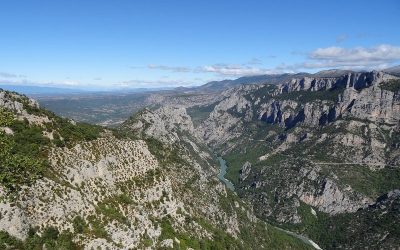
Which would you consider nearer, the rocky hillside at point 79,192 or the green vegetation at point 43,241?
the green vegetation at point 43,241

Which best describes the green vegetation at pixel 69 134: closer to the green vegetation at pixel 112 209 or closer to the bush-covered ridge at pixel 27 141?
the bush-covered ridge at pixel 27 141

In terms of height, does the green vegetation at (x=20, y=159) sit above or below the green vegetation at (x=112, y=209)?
above

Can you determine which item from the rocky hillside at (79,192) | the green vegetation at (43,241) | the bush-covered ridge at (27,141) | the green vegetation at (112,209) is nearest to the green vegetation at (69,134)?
the bush-covered ridge at (27,141)

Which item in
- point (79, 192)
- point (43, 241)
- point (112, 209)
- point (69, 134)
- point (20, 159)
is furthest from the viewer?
point (69, 134)

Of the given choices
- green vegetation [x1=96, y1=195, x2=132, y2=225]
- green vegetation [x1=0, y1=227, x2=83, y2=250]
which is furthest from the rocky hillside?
green vegetation [x1=0, y1=227, x2=83, y2=250]

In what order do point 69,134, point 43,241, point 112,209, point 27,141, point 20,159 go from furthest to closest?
point 69,134 < point 112,209 < point 27,141 < point 43,241 < point 20,159

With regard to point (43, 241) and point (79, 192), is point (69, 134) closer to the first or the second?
point (79, 192)

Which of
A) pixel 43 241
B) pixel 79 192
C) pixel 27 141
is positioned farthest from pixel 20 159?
pixel 27 141

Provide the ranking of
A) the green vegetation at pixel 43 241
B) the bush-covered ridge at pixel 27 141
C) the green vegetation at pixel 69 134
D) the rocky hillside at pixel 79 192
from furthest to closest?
1. the green vegetation at pixel 69 134
2. the rocky hillside at pixel 79 192
3. the bush-covered ridge at pixel 27 141
4. the green vegetation at pixel 43 241

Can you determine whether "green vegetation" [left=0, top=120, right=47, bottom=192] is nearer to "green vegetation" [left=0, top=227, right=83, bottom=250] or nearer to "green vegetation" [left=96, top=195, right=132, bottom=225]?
"green vegetation" [left=0, top=227, right=83, bottom=250]
